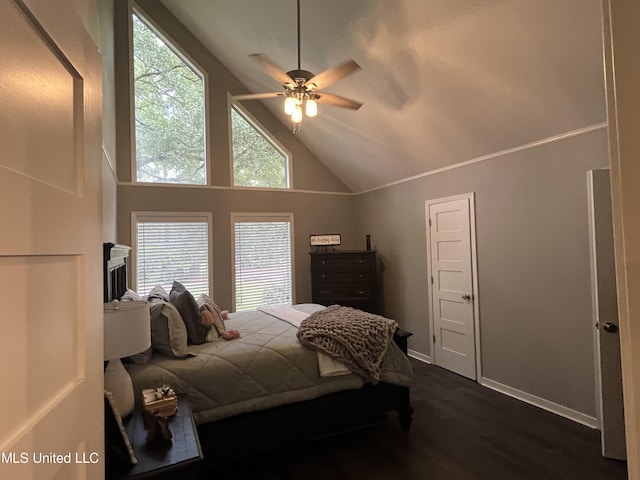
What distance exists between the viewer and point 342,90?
160 inches

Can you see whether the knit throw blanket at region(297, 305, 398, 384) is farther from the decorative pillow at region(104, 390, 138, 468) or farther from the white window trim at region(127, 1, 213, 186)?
the white window trim at region(127, 1, 213, 186)

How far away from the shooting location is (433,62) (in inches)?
122

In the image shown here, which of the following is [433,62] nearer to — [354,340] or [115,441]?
[354,340]

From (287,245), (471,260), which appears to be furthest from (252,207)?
(471,260)

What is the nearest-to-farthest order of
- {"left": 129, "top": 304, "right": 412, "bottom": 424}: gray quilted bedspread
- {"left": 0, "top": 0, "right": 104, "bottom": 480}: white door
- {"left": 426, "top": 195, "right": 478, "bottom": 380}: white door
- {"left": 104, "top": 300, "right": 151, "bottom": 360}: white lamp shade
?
{"left": 0, "top": 0, "right": 104, "bottom": 480}: white door, {"left": 104, "top": 300, "right": 151, "bottom": 360}: white lamp shade, {"left": 129, "top": 304, "right": 412, "bottom": 424}: gray quilted bedspread, {"left": 426, "top": 195, "right": 478, "bottom": 380}: white door

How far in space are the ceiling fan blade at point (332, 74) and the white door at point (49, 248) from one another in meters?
2.00

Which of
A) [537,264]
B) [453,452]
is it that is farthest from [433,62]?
[453,452]

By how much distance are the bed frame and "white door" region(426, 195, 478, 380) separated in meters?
1.49

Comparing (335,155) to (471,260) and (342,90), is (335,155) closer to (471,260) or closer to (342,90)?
(342,90)

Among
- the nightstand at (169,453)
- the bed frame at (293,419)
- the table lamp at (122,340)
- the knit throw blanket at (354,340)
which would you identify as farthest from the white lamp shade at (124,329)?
the knit throw blanket at (354,340)

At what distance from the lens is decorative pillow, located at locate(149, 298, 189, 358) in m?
2.39

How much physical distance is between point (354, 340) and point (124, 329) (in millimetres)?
1618

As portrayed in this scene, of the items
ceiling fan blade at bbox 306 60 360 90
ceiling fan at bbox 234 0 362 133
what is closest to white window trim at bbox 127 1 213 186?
ceiling fan at bbox 234 0 362 133

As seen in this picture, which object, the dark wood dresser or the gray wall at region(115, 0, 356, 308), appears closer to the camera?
the gray wall at region(115, 0, 356, 308)
